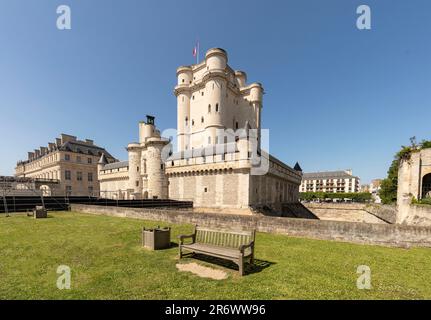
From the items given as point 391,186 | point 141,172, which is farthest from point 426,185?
point 141,172

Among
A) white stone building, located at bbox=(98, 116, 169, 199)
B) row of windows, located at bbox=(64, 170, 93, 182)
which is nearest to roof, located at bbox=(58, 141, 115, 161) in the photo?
row of windows, located at bbox=(64, 170, 93, 182)

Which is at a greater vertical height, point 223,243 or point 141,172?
point 141,172

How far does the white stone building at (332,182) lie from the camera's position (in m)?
94.2

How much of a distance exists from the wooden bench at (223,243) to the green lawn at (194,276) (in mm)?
449

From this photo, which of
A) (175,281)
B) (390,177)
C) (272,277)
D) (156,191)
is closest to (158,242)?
(175,281)

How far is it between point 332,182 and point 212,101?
285ft

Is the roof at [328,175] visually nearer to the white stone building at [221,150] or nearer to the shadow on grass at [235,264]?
the white stone building at [221,150]

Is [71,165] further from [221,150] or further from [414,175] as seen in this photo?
[414,175]

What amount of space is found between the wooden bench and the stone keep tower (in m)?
30.6

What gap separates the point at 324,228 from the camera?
27.6ft

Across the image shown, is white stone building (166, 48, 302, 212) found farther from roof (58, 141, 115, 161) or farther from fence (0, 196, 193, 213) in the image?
roof (58, 141, 115, 161)

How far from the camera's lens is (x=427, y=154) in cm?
1973

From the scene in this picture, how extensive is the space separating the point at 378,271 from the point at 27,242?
11594 mm
